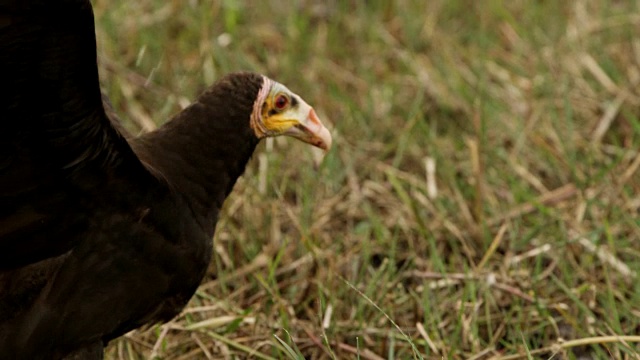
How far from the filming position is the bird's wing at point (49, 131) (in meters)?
2.33

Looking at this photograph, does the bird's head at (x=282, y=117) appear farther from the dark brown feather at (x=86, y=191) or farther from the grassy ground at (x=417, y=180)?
the grassy ground at (x=417, y=180)

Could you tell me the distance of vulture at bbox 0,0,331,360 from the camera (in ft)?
7.82

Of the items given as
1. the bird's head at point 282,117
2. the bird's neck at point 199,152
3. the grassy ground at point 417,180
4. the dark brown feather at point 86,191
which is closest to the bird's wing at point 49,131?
the dark brown feather at point 86,191

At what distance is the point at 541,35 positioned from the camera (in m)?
5.23

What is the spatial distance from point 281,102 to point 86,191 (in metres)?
0.65

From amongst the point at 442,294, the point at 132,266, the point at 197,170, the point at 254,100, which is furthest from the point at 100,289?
the point at 442,294

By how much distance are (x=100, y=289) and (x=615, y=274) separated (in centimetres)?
157

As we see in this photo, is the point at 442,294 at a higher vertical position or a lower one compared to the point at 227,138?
lower

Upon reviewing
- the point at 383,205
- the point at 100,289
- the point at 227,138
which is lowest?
the point at 383,205

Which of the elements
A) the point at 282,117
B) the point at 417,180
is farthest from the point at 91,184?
the point at 417,180

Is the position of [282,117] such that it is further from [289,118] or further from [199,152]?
[199,152]

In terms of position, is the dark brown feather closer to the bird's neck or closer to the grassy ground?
the bird's neck

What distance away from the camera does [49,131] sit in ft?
8.11

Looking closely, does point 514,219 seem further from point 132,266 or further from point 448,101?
point 132,266
